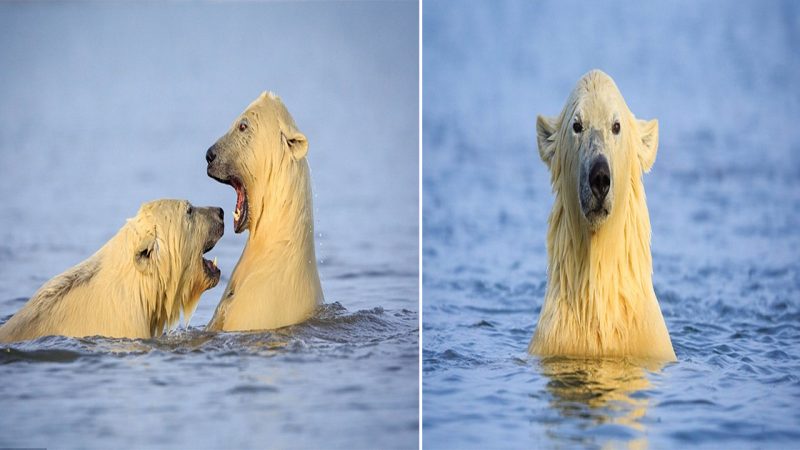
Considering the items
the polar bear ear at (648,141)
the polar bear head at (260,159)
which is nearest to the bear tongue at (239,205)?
the polar bear head at (260,159)

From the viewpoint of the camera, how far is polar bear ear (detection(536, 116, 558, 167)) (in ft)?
25.9

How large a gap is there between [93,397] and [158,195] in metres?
2.13

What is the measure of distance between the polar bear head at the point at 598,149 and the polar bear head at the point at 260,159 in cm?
155

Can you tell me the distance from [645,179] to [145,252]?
4867mm

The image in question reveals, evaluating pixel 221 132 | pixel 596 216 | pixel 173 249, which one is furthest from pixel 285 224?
pixel 596 216

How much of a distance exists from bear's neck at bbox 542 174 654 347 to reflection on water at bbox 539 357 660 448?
0.17 metres

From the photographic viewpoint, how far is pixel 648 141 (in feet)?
25.6

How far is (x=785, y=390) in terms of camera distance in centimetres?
A: 845

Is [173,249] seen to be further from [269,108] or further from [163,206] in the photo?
[269,108]

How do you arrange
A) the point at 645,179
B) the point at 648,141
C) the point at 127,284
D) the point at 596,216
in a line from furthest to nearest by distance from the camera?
the point at 645,179
the point at 127,284
the point at 648,141
the point at 596,216

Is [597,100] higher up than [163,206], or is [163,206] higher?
[597,100]

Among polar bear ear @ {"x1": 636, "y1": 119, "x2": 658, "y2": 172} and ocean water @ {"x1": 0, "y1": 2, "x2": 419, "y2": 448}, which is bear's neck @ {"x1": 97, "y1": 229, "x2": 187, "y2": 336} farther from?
polar bear ear @ {"x1": 636, "y1": 119, "x2": 658, "y2": 172}

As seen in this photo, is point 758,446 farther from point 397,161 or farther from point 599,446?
point 397,161

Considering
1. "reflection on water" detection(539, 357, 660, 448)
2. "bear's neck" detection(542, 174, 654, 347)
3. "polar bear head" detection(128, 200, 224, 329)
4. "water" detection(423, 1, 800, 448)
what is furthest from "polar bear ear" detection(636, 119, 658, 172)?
"polar bear head" detection(128, 200, 224, 329)
